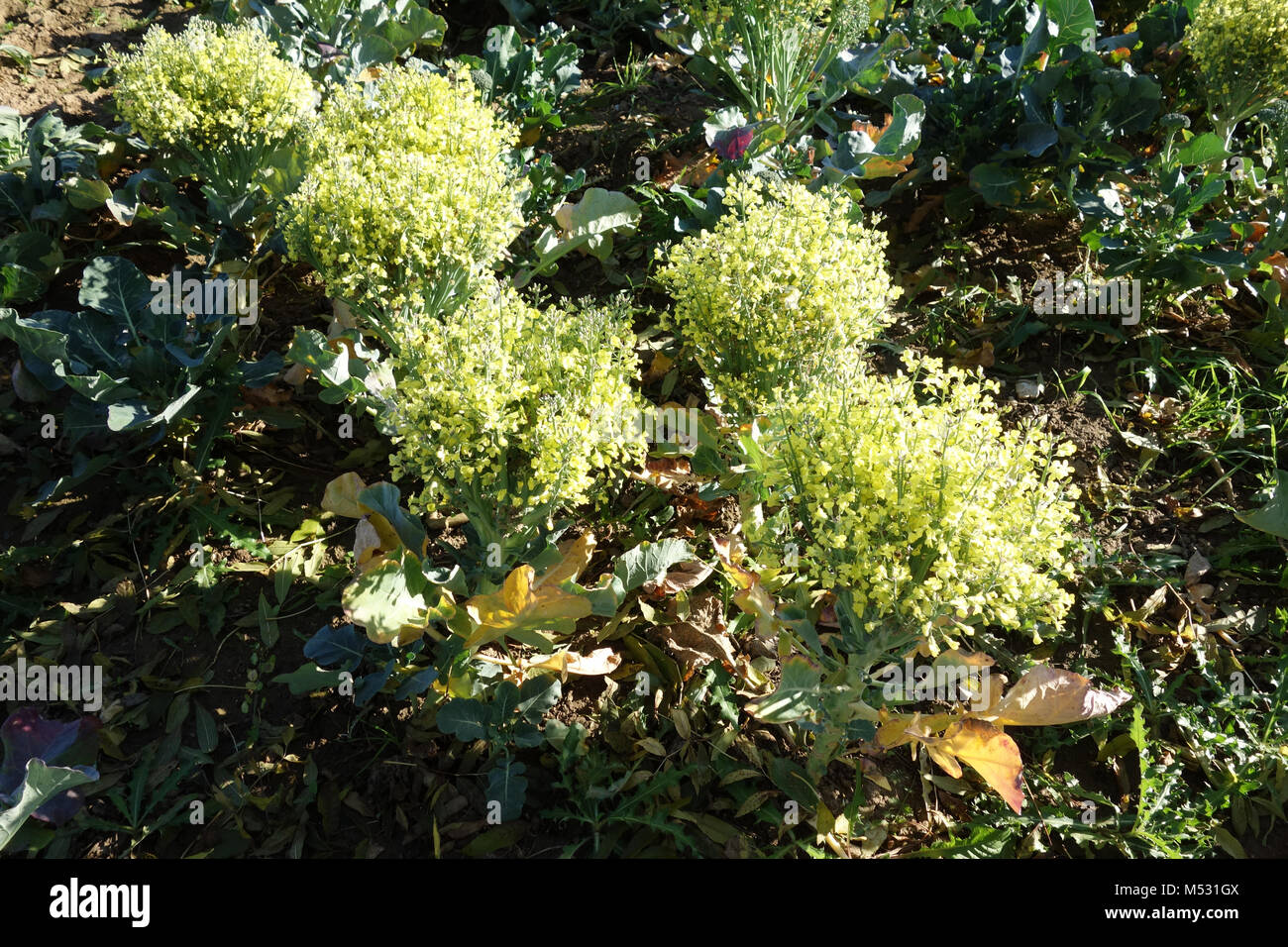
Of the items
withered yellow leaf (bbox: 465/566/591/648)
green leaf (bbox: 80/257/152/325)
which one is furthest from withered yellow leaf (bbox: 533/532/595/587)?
green leaf (bbox: 80/257/152/325)

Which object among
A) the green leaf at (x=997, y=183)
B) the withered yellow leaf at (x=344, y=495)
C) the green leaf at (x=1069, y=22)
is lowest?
the withered yellow leaf at (x=344, y=495)

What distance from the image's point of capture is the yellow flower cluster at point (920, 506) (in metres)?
2.07

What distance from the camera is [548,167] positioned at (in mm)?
4168

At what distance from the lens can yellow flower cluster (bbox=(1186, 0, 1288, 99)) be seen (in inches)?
141

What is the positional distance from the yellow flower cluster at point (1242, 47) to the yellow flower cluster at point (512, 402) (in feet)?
10.0

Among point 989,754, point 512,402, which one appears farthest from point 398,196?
point 989,754

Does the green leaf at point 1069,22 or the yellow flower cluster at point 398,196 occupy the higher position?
the green leaf at point 1069,22

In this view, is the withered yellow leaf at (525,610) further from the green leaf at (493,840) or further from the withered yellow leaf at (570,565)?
the green leaf at (493,840)

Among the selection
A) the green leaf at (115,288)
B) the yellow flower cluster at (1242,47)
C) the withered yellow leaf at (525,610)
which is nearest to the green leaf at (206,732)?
the withered yellow leaf at (525,610)

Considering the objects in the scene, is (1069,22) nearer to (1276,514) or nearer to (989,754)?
(1276,514)

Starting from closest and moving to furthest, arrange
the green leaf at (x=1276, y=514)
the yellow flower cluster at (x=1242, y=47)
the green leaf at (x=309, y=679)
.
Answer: the green leaf at (x=309, y=679) → the green leaf at (x=1276, y=514) → the yellow flower cluster at (x=1242, y=47)

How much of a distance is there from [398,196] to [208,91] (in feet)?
4.49
